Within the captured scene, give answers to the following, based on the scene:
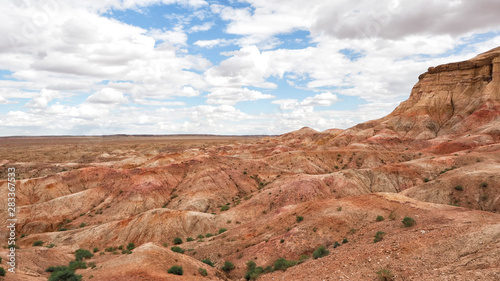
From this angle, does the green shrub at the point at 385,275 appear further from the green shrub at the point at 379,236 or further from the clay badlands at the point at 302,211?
the green shrub at the point at 379,236

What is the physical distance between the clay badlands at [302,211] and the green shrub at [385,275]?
0.25 metres

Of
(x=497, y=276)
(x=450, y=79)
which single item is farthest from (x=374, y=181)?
(x=450, y=79)

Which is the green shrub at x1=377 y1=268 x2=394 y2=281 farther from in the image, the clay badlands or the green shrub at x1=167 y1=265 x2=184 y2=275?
the green shrub at x1=167 y1=265 x2=184 y2=275

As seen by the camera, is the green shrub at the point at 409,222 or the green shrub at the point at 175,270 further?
the green shrub at the point at 409,222

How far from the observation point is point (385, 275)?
13.5 meters

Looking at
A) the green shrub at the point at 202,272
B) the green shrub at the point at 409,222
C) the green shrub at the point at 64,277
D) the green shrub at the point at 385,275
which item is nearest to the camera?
the green shrub at the point at 385,275

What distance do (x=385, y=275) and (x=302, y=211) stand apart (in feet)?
53.2

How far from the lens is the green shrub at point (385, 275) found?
13.4 meters

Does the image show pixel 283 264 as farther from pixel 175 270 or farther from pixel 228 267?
pixel 175 270

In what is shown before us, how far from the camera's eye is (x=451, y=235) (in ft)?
51.5

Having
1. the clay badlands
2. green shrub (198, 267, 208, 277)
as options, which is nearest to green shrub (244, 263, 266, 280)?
the clay badlands

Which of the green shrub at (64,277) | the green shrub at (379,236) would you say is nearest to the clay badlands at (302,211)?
the green shrub at (379,236)

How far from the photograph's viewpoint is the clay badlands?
16.3m

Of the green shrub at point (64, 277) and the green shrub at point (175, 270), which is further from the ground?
the green shrub at point (64, 277)
